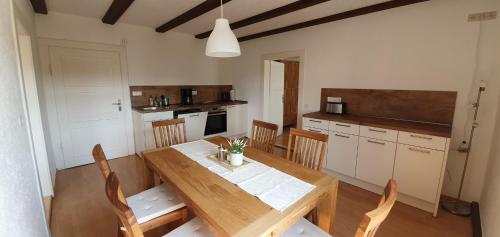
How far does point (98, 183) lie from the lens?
2840 millimetres

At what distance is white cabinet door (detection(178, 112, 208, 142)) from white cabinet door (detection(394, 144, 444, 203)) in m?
3.00

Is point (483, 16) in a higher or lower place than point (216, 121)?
higher

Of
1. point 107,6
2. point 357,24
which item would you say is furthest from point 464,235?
point 107,6

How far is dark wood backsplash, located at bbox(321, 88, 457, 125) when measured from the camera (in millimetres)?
2424

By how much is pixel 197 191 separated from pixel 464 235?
2374 mm

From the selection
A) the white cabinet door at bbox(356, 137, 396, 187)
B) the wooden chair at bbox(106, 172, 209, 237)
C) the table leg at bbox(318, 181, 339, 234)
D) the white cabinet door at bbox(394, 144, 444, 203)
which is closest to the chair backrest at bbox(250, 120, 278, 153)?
the table leg at bbox(318, 181, 339, 234)

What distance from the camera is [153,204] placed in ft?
5.20

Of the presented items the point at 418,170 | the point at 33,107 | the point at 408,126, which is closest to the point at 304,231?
the point at 418,170

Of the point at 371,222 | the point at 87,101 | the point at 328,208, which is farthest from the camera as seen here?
the point at 87,101

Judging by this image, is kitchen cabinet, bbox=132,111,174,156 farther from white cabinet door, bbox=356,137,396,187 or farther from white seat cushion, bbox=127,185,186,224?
white cabinet door, bbox=356,137,396,187

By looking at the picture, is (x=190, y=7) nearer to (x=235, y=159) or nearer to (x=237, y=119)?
(x=235, y=159)

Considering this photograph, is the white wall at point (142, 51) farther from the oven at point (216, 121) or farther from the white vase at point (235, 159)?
the white vase at point (235, 159)

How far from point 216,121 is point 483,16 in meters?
3.81

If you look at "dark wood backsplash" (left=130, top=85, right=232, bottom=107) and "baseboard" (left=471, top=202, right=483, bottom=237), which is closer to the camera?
"baseboard" (left=471, top=202, right=483, bottom=237)
